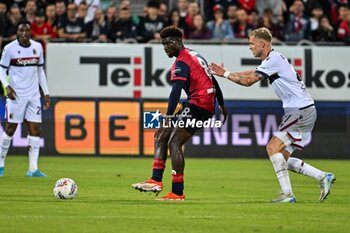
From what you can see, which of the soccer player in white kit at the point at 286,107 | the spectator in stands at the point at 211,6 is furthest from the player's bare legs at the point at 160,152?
the spectator in stands at the point at 211,6

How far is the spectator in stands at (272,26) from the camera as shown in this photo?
2431 cm

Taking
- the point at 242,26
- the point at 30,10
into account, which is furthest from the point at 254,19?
the point at 30,10

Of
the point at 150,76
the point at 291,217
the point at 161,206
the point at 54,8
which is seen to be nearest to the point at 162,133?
the point at 161,206

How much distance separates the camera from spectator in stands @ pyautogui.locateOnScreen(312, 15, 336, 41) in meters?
24.4

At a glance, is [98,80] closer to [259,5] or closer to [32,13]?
Answer: [32,13]

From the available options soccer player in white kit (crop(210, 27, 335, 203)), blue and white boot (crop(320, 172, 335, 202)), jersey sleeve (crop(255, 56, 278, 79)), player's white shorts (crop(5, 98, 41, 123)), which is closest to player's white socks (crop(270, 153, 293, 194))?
soccer player in white kit (crop(210, 27, 335, 203))

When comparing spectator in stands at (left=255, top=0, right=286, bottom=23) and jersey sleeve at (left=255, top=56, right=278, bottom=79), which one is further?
spectator in stands at (left=255, top=0, right=286, bottom=23)

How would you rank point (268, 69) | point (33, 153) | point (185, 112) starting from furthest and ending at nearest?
point (33, 153) < point (185, 112) < point (268, 69)

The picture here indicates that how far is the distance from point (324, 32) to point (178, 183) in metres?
12.3

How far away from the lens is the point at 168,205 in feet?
40.8

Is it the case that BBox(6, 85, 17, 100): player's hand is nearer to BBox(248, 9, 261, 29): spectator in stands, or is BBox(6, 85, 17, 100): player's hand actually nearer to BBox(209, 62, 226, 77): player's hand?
BBox(209, 62, 226, 77): player's hand

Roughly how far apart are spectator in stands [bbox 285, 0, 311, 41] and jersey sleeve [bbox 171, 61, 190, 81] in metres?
11.7

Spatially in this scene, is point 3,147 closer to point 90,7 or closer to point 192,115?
point 192,115

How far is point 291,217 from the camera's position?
1127cm
